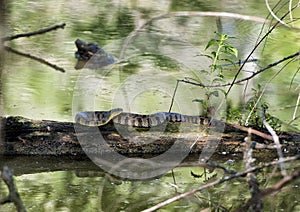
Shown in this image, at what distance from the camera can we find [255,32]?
9.91 meters

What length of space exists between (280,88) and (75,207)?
3575 millimetres

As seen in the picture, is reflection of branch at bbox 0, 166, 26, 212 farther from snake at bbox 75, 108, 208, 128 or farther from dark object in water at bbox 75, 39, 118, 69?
dark object in water at bbox 75, 39, 118, 69

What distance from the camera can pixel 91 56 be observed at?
8.34 meters

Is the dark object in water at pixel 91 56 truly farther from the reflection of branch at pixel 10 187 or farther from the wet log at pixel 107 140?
the reflection of branch at pixel 10 187

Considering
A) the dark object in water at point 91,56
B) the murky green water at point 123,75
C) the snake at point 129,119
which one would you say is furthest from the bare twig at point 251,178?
the dark object in water at point 91,56

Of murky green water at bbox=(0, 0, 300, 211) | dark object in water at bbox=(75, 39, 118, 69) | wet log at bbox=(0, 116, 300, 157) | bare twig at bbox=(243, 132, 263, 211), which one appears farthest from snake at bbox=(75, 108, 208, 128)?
bare twig at bbox=(243, 132, 263, 211)

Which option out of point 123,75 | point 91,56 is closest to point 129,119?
point 123,75

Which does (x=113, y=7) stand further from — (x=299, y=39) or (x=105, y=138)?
(x=105, y=138)

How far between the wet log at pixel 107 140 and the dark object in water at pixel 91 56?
Result: 112 inches

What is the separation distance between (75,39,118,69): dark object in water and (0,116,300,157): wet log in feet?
9.30

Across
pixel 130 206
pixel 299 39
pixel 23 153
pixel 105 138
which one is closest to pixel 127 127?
pixel 105 138

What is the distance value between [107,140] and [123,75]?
2.36 meters

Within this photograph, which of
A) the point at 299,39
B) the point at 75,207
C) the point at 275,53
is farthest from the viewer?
the point at 299,39

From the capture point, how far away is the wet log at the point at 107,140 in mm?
5316
